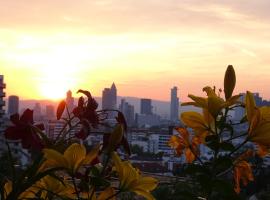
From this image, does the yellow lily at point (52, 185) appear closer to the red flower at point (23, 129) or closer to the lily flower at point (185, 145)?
the red flower at point (23, 129)

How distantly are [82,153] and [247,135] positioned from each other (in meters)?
0.24

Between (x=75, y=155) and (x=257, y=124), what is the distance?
0.26 meters

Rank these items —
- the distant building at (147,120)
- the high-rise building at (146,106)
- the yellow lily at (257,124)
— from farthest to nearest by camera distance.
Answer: the high-rise building at (146,106) → the distant building at (147,120) → the yellow lily at (257,124)

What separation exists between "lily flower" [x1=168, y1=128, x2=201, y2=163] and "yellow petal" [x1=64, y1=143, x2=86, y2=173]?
27cm

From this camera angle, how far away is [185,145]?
86 cm

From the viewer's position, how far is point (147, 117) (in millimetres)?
87438

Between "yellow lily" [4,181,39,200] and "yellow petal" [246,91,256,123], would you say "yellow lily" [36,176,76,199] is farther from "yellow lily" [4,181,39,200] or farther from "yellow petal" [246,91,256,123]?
"yellow petal" [246,91,256,123]

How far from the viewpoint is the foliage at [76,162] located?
2.07 ft

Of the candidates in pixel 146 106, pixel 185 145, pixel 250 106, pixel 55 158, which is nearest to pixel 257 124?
pixel 250 106

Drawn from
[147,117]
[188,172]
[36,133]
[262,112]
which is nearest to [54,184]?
[36,133]

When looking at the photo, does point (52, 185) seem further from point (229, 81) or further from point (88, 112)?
point (229, 81)

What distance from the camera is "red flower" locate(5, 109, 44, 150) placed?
2.37ft

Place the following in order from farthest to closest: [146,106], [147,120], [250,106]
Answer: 1. [146,106]
2. [147,120]
3. [250,106]

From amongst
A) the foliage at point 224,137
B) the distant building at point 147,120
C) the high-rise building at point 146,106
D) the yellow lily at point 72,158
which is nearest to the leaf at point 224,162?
the foliage at point 224,137
